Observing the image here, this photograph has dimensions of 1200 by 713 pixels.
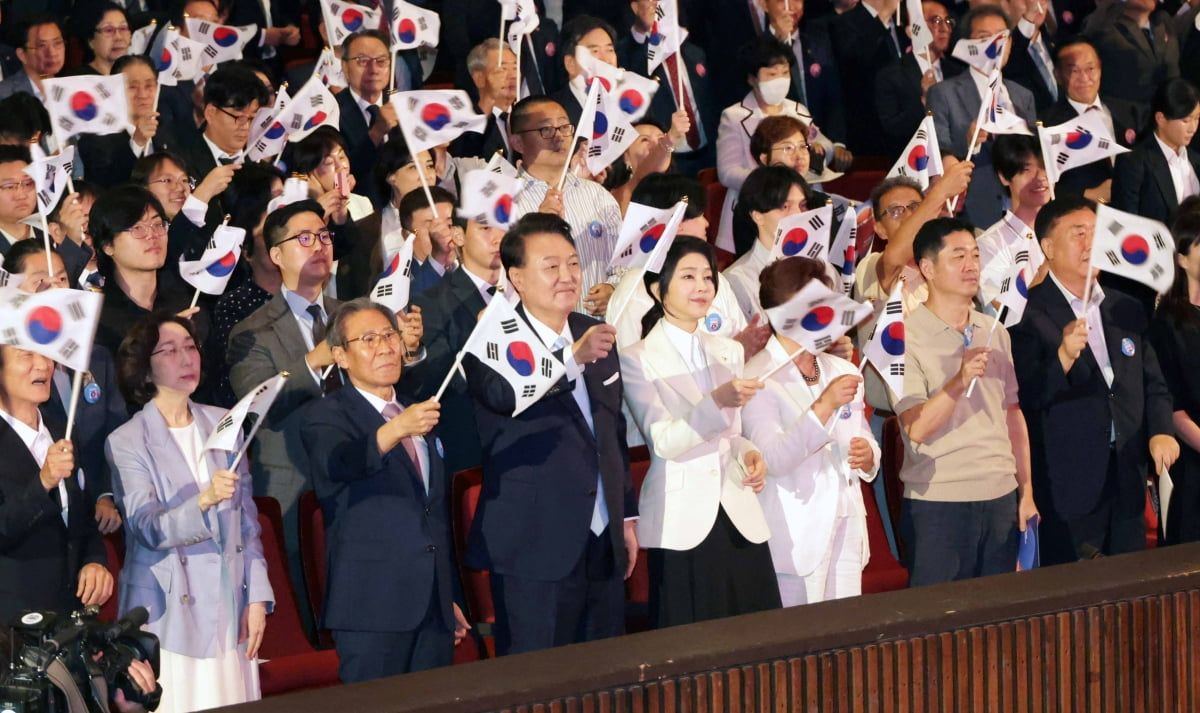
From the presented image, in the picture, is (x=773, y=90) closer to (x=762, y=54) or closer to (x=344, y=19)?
(x=762, y=54)

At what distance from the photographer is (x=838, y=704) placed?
310 cm

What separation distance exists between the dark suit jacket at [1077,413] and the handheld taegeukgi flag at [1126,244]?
31 centimetres

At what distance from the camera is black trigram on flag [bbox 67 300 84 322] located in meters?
3.77

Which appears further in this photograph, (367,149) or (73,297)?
(367,149)

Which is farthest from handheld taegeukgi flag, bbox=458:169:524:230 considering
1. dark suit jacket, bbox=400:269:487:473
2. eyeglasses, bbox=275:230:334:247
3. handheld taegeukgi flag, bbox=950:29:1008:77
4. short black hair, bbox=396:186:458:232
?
handheld taegeukgi flag, bbox=950:29:1008:77

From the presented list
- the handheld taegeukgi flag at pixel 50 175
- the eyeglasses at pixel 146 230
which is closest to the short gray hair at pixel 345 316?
the eyeglasses at pixel 146 230

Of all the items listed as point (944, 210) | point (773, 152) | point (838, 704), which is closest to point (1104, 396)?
point (944, 210)

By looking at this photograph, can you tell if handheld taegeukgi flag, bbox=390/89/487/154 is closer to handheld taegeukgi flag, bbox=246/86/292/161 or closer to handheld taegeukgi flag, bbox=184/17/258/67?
handheld taegeukgi flag, bbox=246/86/292/161

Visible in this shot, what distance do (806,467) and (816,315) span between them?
43 cm

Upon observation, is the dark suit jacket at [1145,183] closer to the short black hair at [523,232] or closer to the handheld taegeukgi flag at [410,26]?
the handheld taegeukgi flag at [410,26]

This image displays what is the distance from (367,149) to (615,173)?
3.42 feet

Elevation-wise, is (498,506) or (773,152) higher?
(773,152)

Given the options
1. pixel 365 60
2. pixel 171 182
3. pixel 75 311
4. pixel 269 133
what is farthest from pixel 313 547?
pixel 365 60

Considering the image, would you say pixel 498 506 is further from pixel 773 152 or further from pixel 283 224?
pixel 773 152
